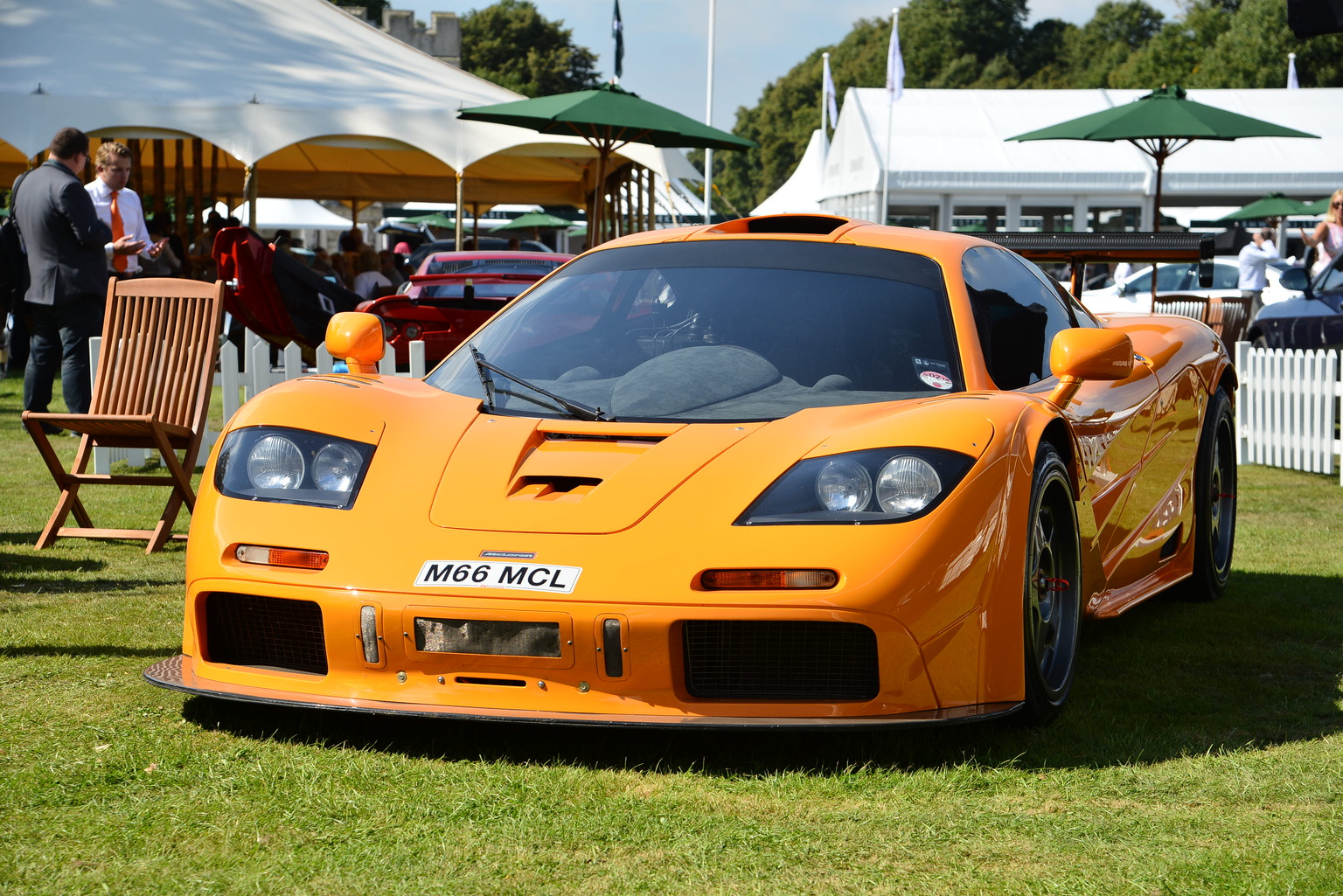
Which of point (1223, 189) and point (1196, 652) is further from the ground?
point (1223, 189)

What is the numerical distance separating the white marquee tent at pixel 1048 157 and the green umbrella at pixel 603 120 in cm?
1213

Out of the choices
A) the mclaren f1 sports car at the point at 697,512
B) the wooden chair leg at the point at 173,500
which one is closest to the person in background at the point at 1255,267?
the wooden chair leg at the point at 173,500

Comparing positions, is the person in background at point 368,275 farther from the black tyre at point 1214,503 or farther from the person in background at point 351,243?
the black tyre at point 1214,503

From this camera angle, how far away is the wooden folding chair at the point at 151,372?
630cm

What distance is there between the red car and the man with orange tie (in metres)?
1.73

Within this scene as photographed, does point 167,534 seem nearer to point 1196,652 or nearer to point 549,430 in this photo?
point 549,430

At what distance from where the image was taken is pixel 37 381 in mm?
8289

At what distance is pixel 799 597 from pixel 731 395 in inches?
33.9

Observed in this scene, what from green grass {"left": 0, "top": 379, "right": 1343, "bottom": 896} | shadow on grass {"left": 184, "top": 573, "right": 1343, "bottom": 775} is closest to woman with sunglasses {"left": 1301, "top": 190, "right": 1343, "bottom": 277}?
shadow on grass {"left": 184, "top": 573, "right": 1343, "bottom": 775}

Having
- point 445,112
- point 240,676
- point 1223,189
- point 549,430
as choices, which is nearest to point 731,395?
point 549,430

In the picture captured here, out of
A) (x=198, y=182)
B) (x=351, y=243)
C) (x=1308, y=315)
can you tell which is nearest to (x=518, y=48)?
(x=198, y=182)

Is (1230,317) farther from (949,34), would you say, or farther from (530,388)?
(949,34)

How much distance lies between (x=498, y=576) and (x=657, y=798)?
1.86 ft

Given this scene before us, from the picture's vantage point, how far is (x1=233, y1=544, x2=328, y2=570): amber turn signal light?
3314 mm
